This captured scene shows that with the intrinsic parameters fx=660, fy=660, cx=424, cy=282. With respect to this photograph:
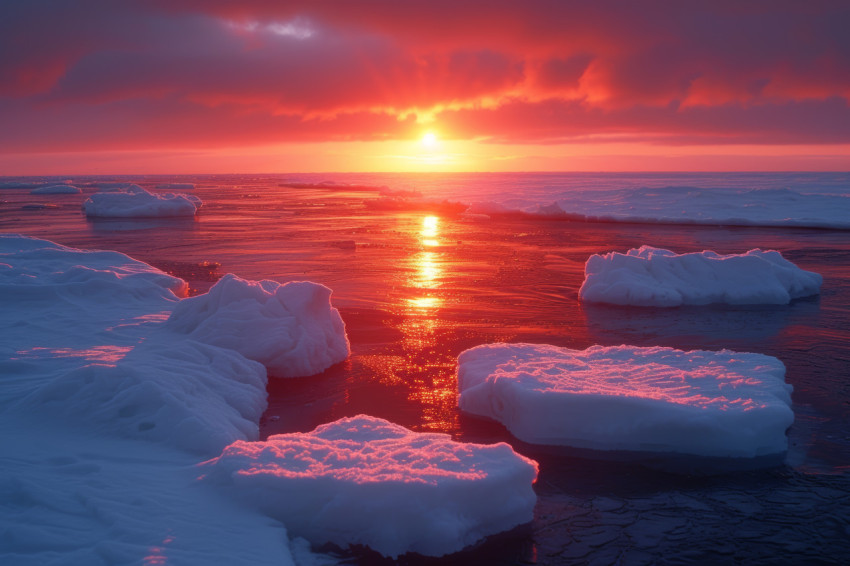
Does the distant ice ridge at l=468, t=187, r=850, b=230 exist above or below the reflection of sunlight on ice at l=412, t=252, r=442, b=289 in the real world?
above

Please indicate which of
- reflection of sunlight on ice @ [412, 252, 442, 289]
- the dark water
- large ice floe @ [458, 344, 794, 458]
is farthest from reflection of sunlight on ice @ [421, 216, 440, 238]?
large ice floe @ [458, 344, 794, 458]

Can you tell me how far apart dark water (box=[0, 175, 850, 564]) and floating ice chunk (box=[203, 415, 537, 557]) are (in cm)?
15

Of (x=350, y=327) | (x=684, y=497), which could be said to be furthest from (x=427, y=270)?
(x=684, y=497)

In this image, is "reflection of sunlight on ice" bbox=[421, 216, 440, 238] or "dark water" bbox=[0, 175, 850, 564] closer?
"dark water" bbox=[0, 175, 850, 564]

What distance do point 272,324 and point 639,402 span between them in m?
4.69

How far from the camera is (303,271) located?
50.3 feet

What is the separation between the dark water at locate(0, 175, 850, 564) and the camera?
4.80 meters

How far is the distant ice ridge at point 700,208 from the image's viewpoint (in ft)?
88.8

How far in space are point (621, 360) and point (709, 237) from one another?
56.0 feet

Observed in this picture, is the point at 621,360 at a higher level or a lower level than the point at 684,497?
higher

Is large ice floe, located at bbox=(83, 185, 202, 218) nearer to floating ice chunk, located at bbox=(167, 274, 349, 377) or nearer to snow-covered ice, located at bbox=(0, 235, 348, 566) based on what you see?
snow-covered ice, located at bbox=(0, 235, 348, 566)

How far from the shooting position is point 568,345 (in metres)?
9.41

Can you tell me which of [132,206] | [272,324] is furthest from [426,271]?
[132,206]

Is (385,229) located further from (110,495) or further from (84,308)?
(110,495)
